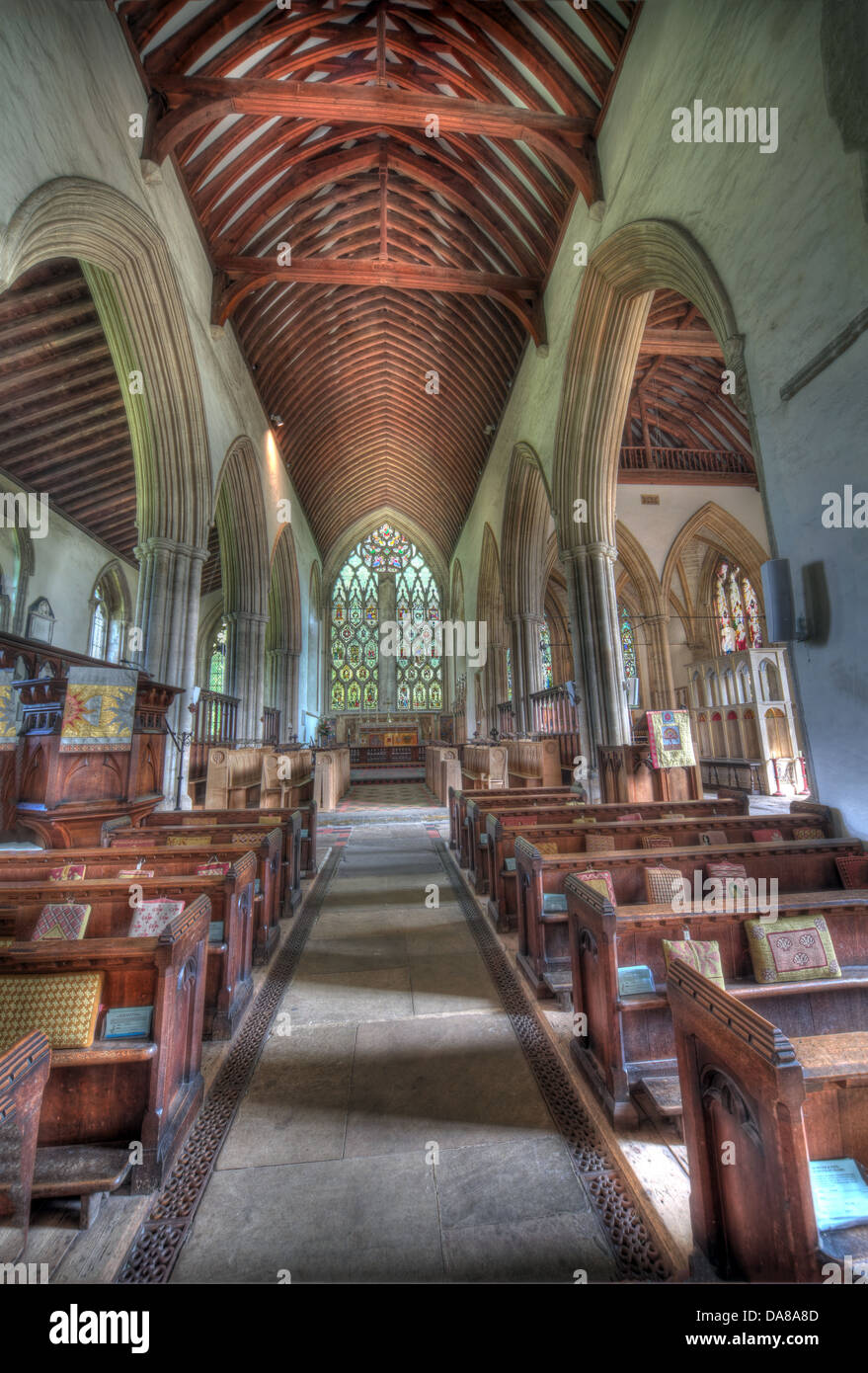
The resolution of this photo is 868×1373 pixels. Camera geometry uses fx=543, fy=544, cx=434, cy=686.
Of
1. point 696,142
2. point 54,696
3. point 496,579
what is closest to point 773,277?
point 696,142

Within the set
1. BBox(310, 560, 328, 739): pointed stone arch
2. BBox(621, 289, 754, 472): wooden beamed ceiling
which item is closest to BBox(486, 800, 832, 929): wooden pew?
BBox(621, 289, 754, 472): wooden beamed ceiling

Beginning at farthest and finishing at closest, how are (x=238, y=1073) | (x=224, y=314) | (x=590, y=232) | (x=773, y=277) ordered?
1. (x=224, y=314)
2. (x=590, y=232)
3. (x=773, y=277)
4. (x=238, y=1073)

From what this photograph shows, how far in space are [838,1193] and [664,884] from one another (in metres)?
1.43

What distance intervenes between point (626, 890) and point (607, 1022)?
2.88ft

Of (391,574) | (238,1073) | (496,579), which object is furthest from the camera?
(391,574)

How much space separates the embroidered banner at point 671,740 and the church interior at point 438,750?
0.06m

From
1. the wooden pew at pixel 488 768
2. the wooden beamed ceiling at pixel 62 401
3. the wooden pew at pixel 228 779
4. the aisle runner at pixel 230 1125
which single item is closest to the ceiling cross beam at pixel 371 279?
the wooden beamed ceiling at pixel 62 401

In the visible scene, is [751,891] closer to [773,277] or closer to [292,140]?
[773,277]

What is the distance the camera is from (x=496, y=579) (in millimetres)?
14008

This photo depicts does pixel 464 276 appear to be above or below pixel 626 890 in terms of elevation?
above

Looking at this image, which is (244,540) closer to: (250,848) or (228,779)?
(228,779)

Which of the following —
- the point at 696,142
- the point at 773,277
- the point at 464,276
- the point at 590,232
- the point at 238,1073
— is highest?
the point at 464,276

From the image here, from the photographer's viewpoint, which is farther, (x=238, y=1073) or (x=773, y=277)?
(x=773, y=277)

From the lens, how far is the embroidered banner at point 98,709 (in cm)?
377
